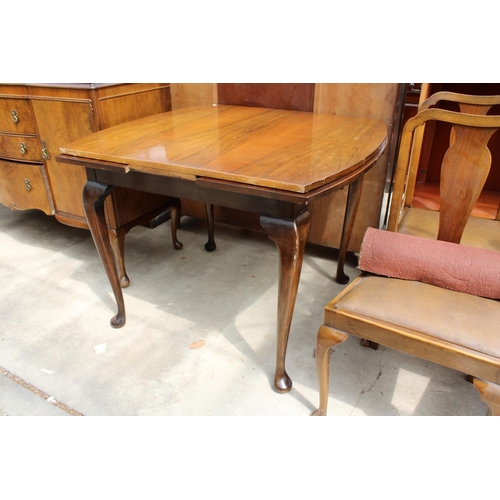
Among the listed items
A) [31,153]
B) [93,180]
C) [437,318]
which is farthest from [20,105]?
[437,318]

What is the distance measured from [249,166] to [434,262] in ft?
2.01

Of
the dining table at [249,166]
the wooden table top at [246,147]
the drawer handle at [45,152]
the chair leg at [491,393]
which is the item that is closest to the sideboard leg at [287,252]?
the dining table at [249,166]

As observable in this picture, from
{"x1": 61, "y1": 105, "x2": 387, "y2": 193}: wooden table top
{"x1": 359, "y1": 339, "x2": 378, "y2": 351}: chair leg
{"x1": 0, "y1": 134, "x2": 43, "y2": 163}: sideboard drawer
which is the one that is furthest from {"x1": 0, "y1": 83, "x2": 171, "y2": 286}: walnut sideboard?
{"x1": 359, "y1": 339, "x2": 378, "y2": 351}: chair leg

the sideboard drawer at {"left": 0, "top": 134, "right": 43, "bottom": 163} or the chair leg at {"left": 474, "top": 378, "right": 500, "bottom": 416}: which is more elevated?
the sideboard drawer at {"left": 0, "top": 134, "right": 43, "bottom": 163}

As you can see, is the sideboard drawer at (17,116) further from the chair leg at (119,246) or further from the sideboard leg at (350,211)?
the sideboard leg at (350,211)

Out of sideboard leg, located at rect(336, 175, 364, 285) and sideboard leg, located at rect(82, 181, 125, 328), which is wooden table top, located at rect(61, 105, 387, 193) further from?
sideboard leg, located at rect(336, 175, 364, 285)

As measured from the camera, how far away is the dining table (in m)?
1.18

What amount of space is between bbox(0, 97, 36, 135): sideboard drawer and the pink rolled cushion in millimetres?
1758

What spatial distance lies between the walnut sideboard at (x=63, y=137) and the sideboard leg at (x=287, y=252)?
3.45 ft

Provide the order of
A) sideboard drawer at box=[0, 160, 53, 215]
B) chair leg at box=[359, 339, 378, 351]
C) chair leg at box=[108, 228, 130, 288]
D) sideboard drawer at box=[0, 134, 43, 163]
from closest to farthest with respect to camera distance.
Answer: chair leg at box=[359, 339, 378, 351] < chair leg at box=[108, 228, 130, 288] < sideboard drawer at box=[0, 134, 43, 163] < sideboard drawer at box=[0, 160, 53, 215]

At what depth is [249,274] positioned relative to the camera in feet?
7.32

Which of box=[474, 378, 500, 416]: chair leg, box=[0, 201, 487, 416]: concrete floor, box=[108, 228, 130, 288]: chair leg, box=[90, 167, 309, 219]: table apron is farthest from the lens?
box=[108, 228, 130, 288]: chair leg

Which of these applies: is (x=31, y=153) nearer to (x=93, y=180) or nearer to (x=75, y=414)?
(x=93, y=180)

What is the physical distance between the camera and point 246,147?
1.43 m
